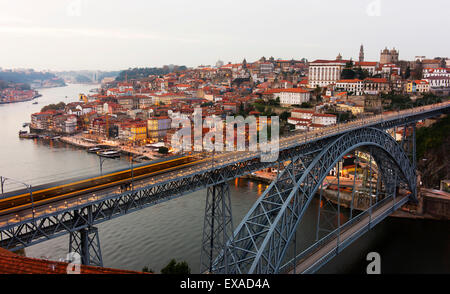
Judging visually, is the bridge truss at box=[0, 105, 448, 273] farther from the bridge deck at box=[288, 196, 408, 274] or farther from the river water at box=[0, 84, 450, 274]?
the river water at box=[0, 84, 450, 274]

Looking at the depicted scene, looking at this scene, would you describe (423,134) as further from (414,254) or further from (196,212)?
(196,212)

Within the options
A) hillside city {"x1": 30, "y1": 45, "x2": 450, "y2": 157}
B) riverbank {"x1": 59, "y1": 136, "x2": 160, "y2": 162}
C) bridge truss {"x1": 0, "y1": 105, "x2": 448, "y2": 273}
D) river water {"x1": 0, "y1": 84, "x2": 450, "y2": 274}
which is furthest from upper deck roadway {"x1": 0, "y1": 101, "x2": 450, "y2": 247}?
riverbank {"x1": 59, "y1": 136, "x2": 160, "y2": 162}

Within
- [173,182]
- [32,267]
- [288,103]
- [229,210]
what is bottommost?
[229,210]

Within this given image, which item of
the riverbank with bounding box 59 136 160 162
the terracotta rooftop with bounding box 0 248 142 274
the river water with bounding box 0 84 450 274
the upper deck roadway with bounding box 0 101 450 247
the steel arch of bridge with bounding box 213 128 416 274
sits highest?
the terracotta rooftop with bounding box 0 248 142 274

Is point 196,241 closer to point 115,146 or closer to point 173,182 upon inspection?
point 173,182

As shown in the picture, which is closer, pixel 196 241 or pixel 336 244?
pixel 336 244

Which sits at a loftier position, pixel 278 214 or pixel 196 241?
pixel 278 214

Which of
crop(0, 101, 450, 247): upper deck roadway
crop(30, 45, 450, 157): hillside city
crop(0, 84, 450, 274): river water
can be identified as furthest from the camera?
crop(30, 45, 450, 157): hillside city

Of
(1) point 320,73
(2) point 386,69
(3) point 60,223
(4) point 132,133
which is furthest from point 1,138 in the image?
(2) point 386,69

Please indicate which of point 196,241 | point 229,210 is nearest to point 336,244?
point 229,210
